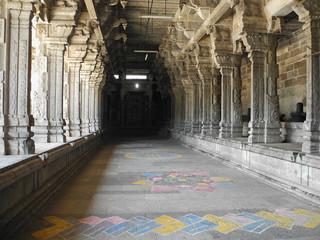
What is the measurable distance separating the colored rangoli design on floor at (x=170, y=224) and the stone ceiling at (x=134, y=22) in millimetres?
6667

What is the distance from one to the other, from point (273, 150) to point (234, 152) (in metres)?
2.23

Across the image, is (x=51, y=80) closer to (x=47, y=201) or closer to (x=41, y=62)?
(x=41, y=62)

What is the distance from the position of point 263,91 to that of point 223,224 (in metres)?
4.98

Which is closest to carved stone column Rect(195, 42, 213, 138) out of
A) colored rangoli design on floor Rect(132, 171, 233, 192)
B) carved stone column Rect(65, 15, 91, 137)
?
carved stone column Rect(65, 15, 91, 137)

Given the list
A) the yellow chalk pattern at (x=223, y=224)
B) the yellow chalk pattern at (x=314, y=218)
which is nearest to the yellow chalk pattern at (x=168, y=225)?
the yellow chalk pattern at (x=223, y=224)

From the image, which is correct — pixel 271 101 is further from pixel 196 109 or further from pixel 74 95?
pixel 196 109

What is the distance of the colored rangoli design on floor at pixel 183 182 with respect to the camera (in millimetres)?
5427

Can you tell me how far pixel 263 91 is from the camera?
770 cm

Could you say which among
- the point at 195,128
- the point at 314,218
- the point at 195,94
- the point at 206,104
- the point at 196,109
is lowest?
the point at 314,218

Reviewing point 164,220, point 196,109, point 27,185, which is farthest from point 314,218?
point 196,109

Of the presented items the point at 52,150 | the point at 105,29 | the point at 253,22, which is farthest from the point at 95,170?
the point at 105,29

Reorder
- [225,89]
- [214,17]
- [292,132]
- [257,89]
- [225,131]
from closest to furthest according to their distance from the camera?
[257,89] → [292,132] → [214,17] → [225,131] → [225,89]

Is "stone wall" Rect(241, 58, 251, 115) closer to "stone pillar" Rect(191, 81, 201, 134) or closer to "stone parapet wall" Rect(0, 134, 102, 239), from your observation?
"stone pillar" Rect(191, 81, 201, 134)

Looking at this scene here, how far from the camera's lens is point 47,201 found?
4258 mm
